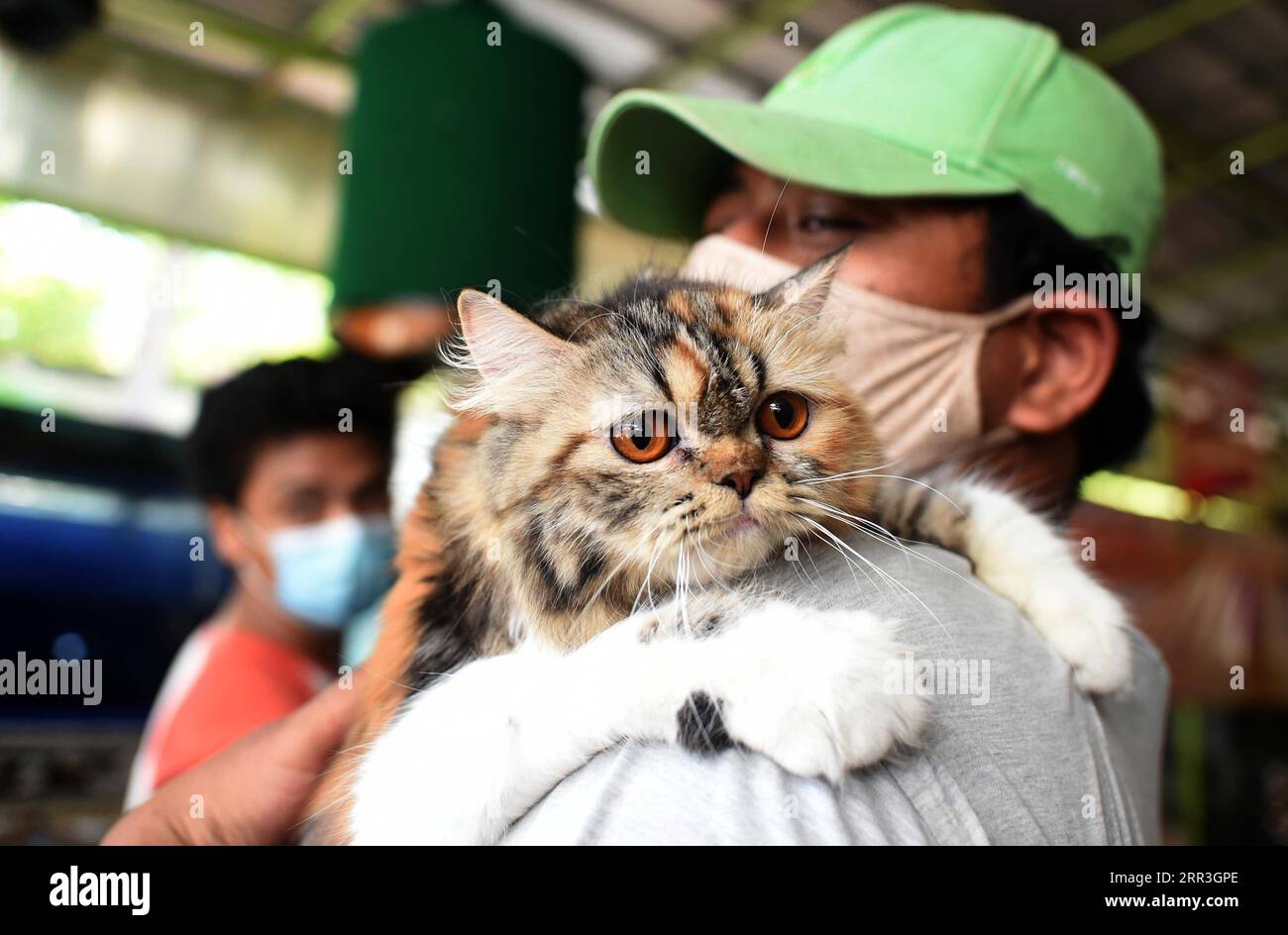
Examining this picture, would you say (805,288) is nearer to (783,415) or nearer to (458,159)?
(783,415)

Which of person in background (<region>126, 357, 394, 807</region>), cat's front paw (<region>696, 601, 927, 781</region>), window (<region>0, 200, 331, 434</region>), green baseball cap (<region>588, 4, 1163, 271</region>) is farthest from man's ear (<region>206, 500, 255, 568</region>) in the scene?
cat's front paw (<region>696, 601, 927, 781</region>)

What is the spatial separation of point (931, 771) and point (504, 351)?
0.61 m

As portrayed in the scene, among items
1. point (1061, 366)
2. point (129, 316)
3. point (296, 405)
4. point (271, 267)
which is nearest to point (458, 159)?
point (296, 405)

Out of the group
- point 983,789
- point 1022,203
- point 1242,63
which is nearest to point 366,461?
point 1022,203

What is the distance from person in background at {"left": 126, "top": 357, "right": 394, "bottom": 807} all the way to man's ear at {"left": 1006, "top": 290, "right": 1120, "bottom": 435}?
1.26m

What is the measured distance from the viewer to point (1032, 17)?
3.43 metres

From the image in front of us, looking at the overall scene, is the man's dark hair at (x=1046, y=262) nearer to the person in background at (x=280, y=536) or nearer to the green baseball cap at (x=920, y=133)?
the green baseball cap at (x=920, y=133)

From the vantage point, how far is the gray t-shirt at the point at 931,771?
2.44 feet

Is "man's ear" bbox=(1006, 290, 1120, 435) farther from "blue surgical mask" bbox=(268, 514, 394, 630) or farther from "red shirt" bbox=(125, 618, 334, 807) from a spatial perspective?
"red shirt" bbox=(125, 618, 334, 807)

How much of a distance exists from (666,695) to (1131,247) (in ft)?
4.07

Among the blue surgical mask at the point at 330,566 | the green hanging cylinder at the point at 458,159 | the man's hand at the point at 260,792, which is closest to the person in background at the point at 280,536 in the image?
the blue surgical mask at the point at 330,566

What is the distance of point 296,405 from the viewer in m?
2.37

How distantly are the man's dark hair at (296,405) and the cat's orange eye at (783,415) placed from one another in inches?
58.6
